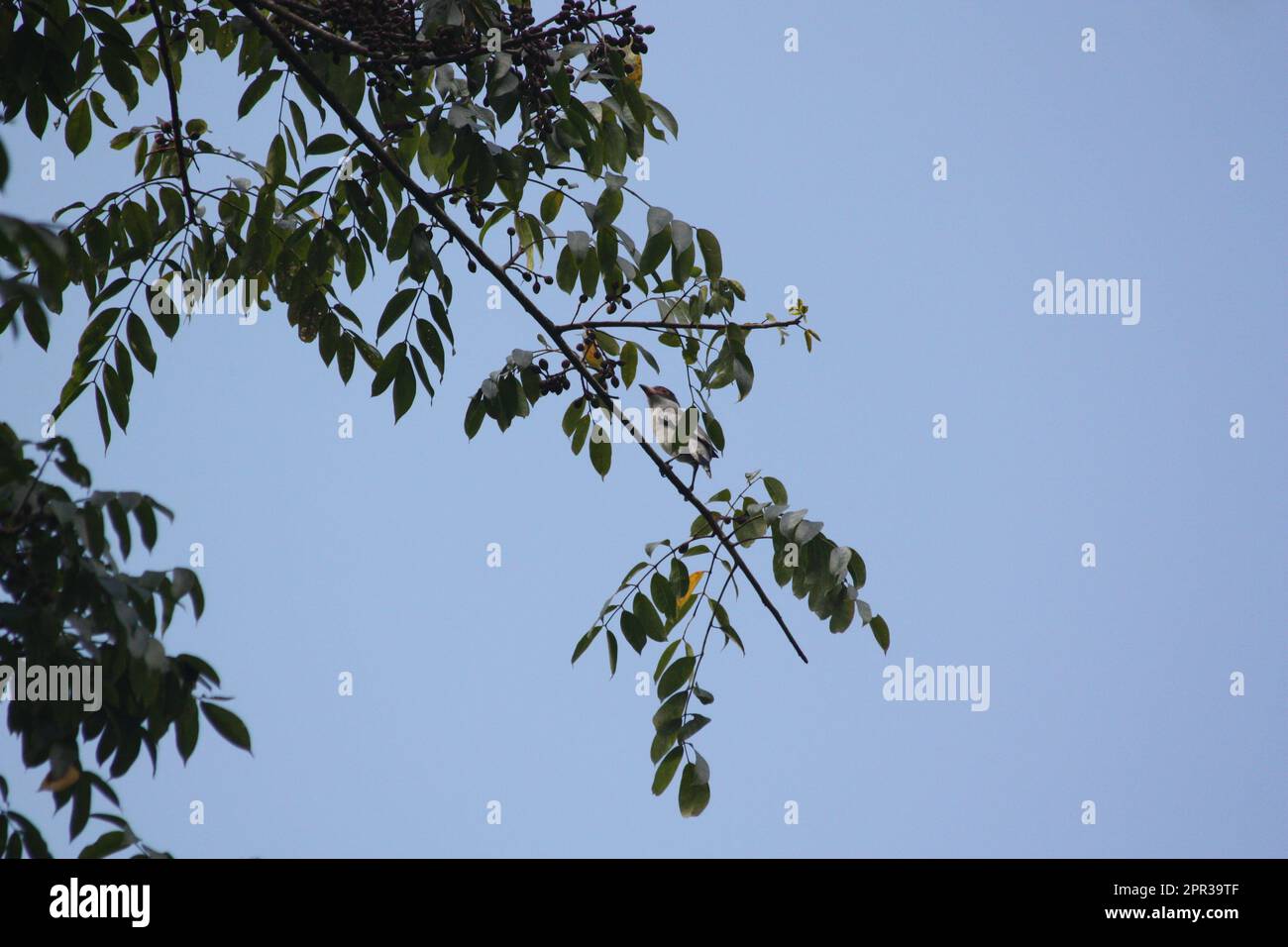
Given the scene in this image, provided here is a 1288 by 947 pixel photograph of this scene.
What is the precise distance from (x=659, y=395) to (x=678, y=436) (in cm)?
17

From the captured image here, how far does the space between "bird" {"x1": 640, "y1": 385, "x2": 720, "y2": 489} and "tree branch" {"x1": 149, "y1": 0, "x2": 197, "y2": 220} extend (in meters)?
1.44

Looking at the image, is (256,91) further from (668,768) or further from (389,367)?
(668,768)

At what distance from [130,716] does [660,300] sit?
1.63m

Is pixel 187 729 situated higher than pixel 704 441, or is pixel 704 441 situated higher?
pixel 704 441

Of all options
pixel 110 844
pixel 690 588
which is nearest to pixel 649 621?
pixel 690 588

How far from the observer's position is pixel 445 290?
10.7 ft

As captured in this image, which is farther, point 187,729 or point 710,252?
point 710,252

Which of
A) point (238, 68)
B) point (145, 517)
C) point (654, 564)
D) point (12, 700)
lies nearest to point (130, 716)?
point (12, 700)

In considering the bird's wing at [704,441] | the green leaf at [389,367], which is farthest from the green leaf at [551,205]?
the bird's wing at [704,441]

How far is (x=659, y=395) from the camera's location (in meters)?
3.16

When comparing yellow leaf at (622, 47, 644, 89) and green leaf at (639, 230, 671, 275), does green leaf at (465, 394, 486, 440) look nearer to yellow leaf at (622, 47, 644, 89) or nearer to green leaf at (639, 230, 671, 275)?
green leaf at (639, 230, 671, 275)

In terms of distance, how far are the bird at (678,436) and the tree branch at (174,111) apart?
56.7 inches
